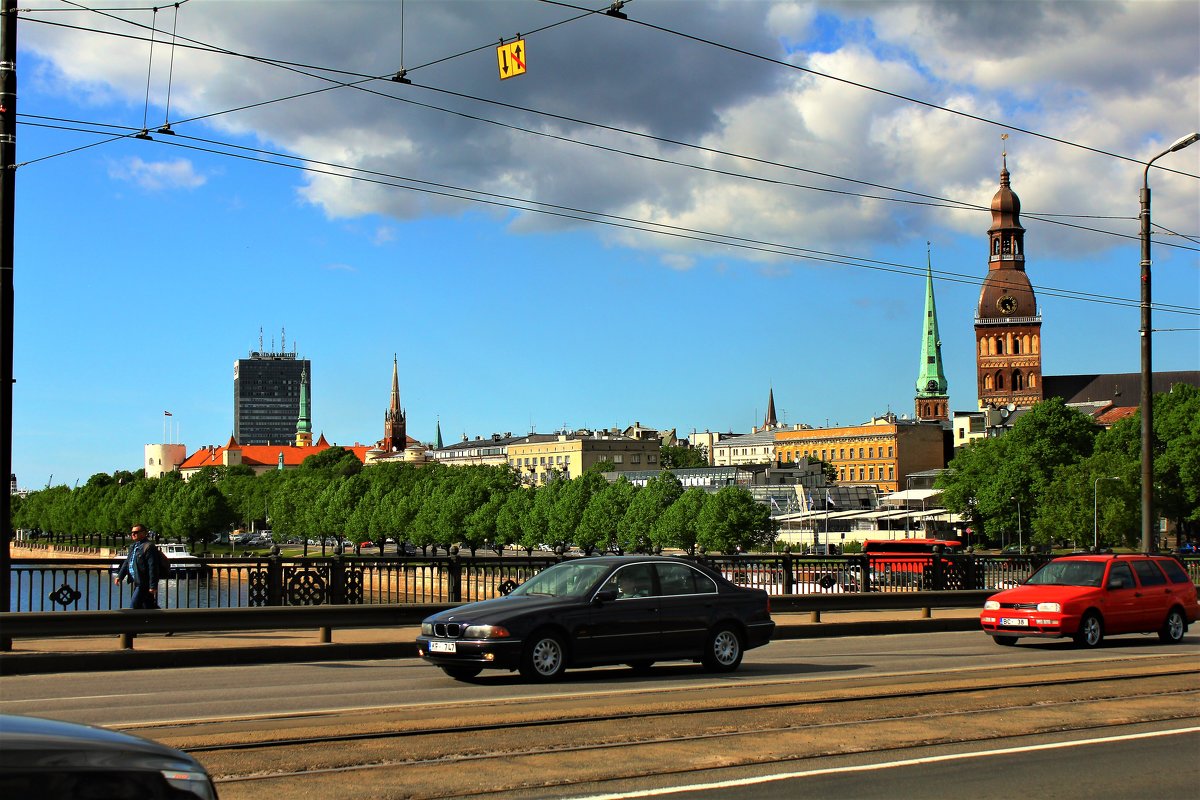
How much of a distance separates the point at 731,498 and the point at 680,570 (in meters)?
84.3

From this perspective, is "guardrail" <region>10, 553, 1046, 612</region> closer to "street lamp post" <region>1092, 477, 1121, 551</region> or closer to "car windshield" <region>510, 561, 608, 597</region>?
"car windshield" <region>510, 561, 608, 597</region>

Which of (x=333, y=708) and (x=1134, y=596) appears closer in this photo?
(x=333, y=708)

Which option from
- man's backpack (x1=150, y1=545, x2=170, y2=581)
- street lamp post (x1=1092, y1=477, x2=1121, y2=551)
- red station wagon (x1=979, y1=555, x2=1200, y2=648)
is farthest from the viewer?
street lamp post (x1=1092, y1=477, x2=1121, y2=551)

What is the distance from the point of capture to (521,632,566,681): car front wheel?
14906mm

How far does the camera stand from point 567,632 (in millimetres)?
15242

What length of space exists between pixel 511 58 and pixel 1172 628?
1435cm

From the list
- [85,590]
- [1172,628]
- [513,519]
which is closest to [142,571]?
[85,590]

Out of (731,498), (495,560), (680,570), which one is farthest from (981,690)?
(731,498)

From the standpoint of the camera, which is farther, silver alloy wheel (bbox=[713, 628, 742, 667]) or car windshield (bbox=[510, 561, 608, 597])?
silver alloy wheel (bbox=[713, 628, 742, 667])

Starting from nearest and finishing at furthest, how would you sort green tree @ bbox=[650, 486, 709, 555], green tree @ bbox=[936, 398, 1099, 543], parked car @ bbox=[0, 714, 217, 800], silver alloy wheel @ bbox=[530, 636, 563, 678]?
parked car @ bbox=[0, 714, 217, 800] → silver alloy wheel @ bbox=[530, 636, 563, 678] → green tree @ bbox=[936, 398, 1099, 543] → green tree @ bbox=[650, 486, 709, 555]

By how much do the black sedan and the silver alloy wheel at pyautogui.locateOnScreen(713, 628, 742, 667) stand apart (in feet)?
0.04

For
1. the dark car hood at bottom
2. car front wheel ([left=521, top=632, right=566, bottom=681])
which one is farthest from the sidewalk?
the dark car hood at bottom

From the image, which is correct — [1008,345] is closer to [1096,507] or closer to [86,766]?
[1096,507]

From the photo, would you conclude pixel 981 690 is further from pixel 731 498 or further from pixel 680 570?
pixel 731 498
